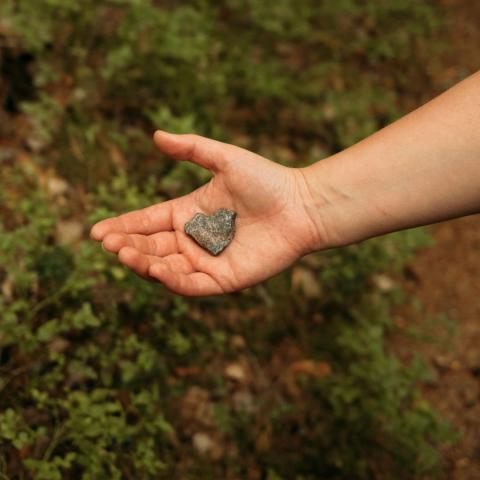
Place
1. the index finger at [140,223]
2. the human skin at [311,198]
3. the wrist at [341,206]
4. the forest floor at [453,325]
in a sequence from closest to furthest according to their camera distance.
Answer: the index finger at [140,223]
the human skin at [311,198]
the wrist at [341,206]
the forest floor at [453,325]

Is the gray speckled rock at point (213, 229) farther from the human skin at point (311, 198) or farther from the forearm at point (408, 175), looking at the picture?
the forearm at point (408, 175)

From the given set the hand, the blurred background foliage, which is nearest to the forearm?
the hand

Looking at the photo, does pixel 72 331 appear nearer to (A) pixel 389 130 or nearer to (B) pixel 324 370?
(B) pixel 324 370

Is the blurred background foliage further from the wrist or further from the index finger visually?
the wrist

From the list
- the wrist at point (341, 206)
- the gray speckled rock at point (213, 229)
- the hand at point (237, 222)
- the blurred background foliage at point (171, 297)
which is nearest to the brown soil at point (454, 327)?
the blurred background foliage at point (171, 297)

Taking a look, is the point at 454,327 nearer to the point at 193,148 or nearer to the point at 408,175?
the point at 408,175
